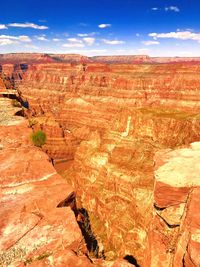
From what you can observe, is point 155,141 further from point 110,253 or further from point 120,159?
point 110,253

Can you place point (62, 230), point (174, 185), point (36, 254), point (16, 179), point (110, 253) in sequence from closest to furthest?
point (36, 254)
point (62, 230)
point (16, 179)
point (174, 185)
point (110, 253)

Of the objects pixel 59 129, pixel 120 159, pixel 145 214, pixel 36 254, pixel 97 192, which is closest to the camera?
pixel 36 254

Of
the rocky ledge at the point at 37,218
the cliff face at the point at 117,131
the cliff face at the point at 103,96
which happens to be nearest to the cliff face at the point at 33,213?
the rocky ledge at the point at 37,218

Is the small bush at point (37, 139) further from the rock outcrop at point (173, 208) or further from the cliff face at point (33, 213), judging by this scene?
the rock outcrop at point (173, 208)

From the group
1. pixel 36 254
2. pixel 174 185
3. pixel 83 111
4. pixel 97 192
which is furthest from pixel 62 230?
pixel 83 111

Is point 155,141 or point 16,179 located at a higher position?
point 16,179

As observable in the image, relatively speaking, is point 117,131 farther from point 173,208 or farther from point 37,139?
point 173,208
